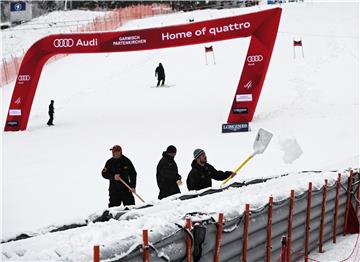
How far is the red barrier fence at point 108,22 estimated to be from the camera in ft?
105

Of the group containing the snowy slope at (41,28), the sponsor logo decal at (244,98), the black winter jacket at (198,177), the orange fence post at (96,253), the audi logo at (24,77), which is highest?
the snowy slope at (41,28)

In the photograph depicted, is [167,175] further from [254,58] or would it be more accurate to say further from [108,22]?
[108,22]

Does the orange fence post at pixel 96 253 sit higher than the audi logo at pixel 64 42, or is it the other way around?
the audi logo at pixel 64 42

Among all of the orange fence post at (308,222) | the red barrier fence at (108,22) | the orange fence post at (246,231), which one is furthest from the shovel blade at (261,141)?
the red barrier fence at (108,22)

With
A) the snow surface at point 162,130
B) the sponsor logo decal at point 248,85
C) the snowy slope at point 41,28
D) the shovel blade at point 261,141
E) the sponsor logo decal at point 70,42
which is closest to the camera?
the snow surface at point 162,130

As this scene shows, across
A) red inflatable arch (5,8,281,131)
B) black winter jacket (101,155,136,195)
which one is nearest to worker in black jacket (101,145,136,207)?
black winter jacket (101,155,136,195)

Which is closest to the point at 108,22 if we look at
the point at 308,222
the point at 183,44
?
the point at 183,44

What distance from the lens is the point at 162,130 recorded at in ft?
57.0

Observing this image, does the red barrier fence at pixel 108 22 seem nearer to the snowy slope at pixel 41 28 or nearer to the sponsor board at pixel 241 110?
the snowy slope at pixel 41 28

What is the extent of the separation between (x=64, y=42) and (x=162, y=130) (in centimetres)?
505

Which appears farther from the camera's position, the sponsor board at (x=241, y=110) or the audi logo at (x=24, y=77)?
the audi logo at (x=24, y=77)

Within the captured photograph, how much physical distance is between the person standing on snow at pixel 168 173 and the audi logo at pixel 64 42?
12057 millimetres

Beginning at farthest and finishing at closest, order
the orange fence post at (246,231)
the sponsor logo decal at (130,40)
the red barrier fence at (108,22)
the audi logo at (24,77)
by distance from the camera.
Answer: the red barrier fence at (108,22) → the audi logo at (24,77) → the sponsor logo decal at (130,40) → the orange fence post at (246,231)

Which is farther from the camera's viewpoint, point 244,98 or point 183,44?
point 183,44
